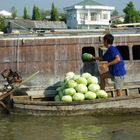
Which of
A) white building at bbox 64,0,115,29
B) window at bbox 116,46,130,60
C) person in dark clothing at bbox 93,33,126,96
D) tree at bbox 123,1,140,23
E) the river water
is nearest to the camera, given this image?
the river water

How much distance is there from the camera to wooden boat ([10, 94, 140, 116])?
13.1 meters

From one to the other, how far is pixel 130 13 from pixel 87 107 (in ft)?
128

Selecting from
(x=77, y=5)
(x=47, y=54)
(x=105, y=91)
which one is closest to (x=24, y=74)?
(x=47, y=54)

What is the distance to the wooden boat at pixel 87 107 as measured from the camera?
13.1 meters

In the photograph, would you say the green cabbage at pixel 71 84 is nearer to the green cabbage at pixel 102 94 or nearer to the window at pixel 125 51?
the green cabbage at pixel 102 94

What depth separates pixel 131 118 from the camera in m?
12.9

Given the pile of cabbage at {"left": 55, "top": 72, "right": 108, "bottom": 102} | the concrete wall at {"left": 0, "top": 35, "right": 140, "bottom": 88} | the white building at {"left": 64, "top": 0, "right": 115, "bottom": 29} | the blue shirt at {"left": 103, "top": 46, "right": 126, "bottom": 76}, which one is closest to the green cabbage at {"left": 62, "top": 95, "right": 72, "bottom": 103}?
the pile of cabbage at {"left": 55, "top": 72, "right": 108, "bottom": 102}

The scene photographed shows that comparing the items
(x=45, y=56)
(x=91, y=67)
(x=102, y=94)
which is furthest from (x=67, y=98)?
(x=45, y=56)

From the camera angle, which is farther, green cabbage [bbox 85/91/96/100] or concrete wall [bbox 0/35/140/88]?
concrete wall [bbox 0/35/140/88]

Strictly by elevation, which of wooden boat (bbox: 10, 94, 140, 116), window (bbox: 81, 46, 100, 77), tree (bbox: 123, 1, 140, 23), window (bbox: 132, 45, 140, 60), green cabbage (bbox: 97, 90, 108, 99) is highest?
tree (bbox: 123, 1, 140, 23)

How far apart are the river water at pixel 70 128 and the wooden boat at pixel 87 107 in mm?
183

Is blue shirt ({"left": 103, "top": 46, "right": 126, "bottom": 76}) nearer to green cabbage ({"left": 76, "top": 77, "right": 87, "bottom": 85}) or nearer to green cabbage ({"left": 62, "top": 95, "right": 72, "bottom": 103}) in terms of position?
green cabbage ({"left": 76, "top": 77, "right": 87, "bottom": 85})

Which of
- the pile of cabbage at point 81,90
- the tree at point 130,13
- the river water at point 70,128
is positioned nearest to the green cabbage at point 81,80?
the pile of cabbage at point 81,90

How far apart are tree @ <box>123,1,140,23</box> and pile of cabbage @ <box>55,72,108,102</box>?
37.4 meters
